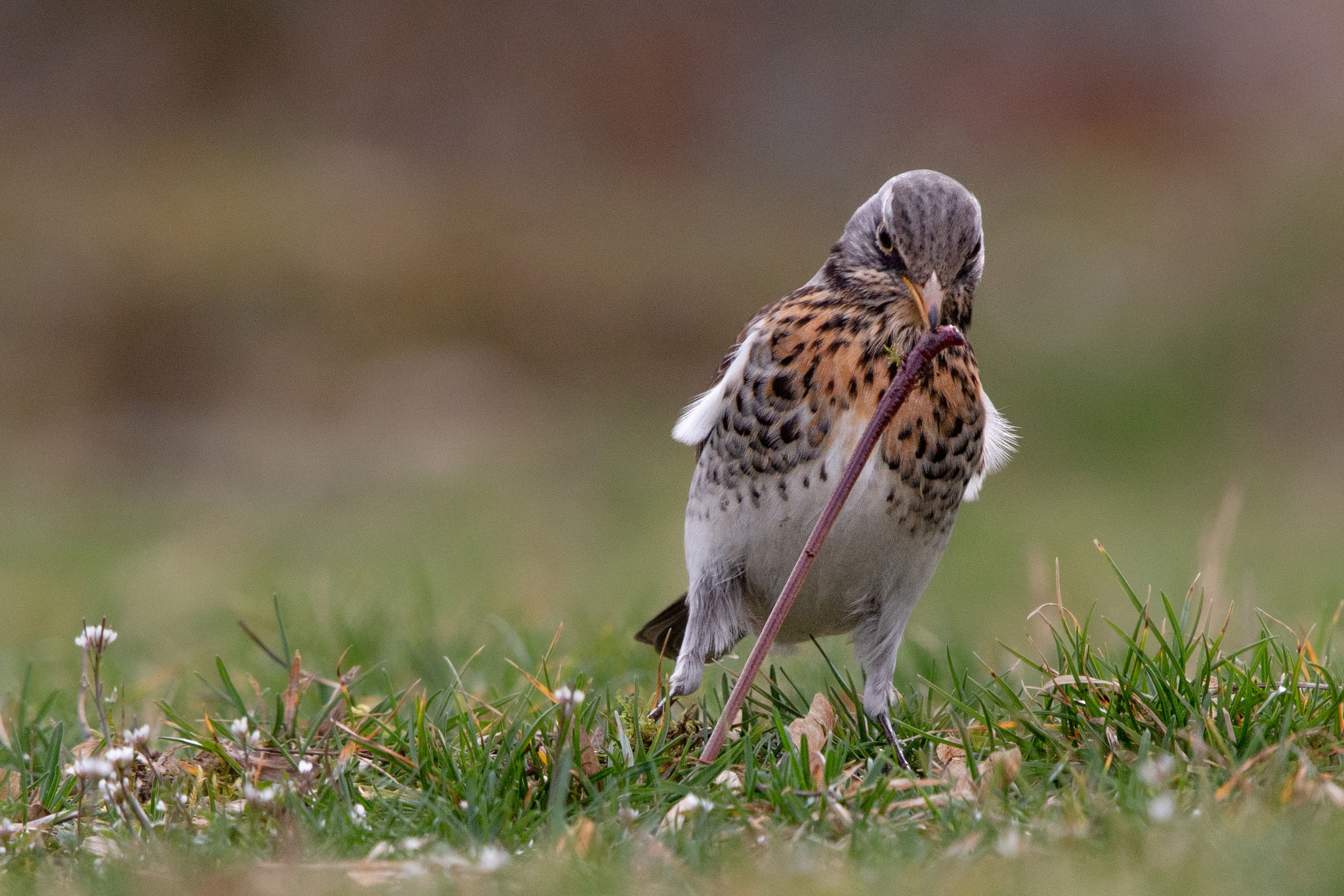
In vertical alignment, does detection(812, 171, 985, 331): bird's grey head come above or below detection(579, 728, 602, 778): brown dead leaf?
above

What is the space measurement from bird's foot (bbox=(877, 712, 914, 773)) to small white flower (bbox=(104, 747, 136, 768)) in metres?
1.69

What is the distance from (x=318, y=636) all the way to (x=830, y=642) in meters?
2.03

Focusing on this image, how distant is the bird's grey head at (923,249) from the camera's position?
161 inches

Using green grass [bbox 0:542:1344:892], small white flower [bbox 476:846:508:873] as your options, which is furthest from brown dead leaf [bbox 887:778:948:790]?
small white flower [bbox 476:846:508:873]

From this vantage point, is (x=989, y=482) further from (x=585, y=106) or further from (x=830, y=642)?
(x=585, y=106)

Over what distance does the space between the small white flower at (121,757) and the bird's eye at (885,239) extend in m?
2.25

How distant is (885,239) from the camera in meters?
4.22

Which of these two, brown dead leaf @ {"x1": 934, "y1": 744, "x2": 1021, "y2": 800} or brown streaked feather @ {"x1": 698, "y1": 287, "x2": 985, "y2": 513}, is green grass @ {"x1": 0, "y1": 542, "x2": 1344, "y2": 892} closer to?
brown dead leaf @ {"x1": 934, "y1": 744, "x2": 1021, "y2": 800}

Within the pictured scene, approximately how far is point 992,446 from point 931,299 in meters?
0.78

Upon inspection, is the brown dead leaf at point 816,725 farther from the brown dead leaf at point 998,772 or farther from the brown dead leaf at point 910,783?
the brown dead leaf at point 998,772

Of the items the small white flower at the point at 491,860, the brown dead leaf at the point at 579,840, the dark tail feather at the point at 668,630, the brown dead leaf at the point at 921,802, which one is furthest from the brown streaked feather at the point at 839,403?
the small white flower at the point at 491,860

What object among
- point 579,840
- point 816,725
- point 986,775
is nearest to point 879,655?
point 816,725

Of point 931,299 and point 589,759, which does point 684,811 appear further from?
point 931,299

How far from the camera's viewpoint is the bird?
417 cm
